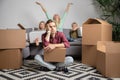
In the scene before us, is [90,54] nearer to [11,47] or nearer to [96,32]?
[96,32]

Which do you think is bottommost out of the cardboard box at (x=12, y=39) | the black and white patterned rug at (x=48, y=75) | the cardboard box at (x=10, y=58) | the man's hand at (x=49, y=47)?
the black and white patterned rug at (x=48, y=75)

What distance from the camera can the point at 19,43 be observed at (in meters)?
2.35

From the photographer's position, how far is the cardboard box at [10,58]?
233cm

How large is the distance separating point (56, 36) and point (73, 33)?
1.28 metres

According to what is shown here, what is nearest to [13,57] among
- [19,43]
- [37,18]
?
[19,43]

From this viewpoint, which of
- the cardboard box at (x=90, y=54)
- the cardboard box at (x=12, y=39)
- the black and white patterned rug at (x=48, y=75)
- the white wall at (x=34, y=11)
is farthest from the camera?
the white wall at (x=34, y=11)

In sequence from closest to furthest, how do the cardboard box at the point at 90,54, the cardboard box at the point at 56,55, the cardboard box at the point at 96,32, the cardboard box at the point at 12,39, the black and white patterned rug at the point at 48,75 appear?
the black and white patterned rug at the point at 48,75, the cardboard box at the point at 56,55, the cardboard box at the point at 12,39, the cardboard box at the point at 96,32, the cardboard box at the point at 90,54

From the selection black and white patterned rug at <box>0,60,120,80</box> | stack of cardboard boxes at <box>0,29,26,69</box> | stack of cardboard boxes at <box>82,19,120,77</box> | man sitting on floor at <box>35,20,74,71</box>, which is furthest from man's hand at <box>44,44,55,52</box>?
stack of cardboard boxes at <box>82,19,120,77</box>

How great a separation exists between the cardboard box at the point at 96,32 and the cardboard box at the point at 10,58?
40.4 inches

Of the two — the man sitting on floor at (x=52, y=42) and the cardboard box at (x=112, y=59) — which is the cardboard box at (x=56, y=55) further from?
the cardboard box at (x=112, y=59)

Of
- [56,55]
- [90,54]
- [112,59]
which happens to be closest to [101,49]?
[112,59]

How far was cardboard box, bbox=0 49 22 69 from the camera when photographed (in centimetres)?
233

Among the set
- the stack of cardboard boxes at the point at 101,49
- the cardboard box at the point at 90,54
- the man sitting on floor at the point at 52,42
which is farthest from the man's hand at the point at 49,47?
the cardboard box at the point at 90,54

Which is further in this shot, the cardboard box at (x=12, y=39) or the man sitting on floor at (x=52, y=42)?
the cardboard box at (x=12, y=39)
